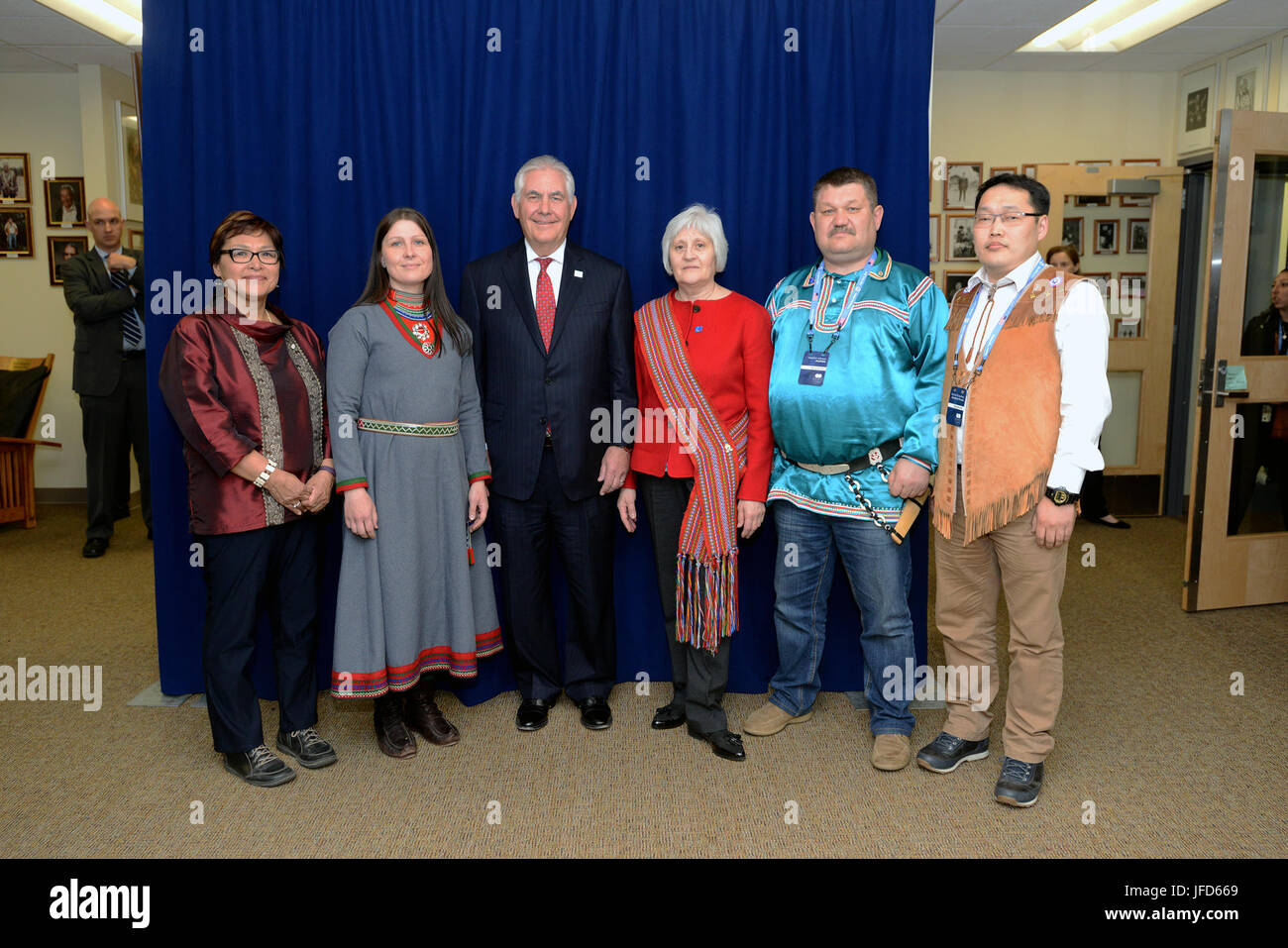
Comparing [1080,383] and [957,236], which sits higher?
[957,236]

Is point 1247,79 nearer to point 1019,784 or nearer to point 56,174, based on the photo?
point 1019,784

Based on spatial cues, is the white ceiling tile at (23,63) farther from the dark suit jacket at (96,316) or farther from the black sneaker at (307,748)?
the black sneaker at (307,748)

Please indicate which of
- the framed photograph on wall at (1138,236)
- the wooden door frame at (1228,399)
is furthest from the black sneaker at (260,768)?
the framed photograph on wall at (1138,236)

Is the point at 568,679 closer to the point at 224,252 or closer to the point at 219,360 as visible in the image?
the point at 219,360

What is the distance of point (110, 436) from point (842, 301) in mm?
4471

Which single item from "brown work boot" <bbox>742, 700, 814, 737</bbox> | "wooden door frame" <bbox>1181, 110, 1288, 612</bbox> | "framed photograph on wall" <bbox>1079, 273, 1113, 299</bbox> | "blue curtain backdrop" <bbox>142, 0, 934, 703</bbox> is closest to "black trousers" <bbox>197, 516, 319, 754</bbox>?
"blue curtain backdrop" <bbox>142, 0, 934, 703</bbox>

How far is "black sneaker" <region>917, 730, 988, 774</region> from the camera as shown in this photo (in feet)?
9.21

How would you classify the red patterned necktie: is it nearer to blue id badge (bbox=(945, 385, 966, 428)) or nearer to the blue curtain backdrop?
the blue curtain backdrop

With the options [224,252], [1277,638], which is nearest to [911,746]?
[1277,638]

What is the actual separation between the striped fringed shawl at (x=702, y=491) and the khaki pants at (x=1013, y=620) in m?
0.63

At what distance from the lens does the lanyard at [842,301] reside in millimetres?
2762

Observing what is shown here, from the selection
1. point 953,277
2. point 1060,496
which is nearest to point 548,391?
point 1060,496

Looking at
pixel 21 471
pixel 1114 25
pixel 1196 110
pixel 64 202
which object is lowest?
pixel 21 471

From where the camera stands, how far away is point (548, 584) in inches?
124
